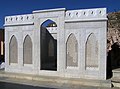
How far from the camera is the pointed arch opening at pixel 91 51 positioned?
9195 mm

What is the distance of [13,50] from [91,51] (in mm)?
4975

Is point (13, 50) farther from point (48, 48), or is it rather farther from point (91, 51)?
point (91, 51)

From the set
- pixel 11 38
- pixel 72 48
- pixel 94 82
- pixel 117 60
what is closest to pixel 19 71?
pixel 11 38

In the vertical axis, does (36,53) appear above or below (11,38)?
below

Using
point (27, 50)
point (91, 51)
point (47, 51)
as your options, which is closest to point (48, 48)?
point (47, 51)

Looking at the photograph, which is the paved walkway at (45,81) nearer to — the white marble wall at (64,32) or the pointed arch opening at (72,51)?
the white marble wall at (64,32)

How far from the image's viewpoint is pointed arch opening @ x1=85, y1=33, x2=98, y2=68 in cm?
920

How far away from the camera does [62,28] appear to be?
388 inches

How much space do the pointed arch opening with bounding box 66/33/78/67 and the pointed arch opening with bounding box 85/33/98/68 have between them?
0.61 metres

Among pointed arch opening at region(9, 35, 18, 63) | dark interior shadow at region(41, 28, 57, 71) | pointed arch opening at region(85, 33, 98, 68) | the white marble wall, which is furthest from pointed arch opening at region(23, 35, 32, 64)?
pointed arch opening at region(85, 33, 98, 68)

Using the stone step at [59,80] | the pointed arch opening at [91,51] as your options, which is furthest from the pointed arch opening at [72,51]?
the stone step at [59,80]

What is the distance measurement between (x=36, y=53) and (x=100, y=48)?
3.69m

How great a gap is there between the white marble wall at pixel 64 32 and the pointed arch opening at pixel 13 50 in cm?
23

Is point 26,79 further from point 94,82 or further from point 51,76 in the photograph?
point 94,82
